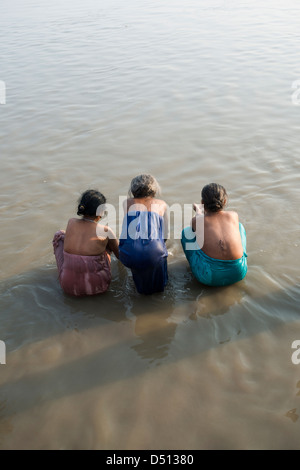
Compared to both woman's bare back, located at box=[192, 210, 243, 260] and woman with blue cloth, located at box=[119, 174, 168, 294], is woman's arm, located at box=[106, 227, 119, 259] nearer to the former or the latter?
woman with blue cloth, located at box=[119, 174, 168, 294]

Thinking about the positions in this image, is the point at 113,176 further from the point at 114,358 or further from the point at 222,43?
the point at 222,43

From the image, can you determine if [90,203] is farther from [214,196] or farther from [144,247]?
[214,196]

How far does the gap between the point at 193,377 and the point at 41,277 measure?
5.83 ft

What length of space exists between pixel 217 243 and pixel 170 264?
679 millimetres

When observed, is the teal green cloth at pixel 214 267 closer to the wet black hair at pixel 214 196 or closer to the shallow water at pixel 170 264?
the shallow water at pixel 170 264

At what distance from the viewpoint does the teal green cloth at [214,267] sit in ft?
11.3

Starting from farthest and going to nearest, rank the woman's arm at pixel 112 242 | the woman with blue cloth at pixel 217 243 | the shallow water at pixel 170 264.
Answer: the woman's arm at pixel 112 242 < the woman with blue cloth at pixel 217 243 < the shallow water at pixel 170 264

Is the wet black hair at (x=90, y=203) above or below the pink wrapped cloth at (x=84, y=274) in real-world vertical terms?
above

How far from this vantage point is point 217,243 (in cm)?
345

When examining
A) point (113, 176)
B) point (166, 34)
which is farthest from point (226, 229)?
point (166, 34)

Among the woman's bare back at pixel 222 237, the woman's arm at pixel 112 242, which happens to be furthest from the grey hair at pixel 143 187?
the woman's bare back at pixel 222 237

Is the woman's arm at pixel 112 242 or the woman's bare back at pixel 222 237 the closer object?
the woman's bare back at pixel 222 237

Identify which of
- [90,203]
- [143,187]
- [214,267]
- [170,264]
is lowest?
[170,264]

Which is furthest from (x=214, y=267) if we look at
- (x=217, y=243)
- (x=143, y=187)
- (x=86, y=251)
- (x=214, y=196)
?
(x=86, y=251)
